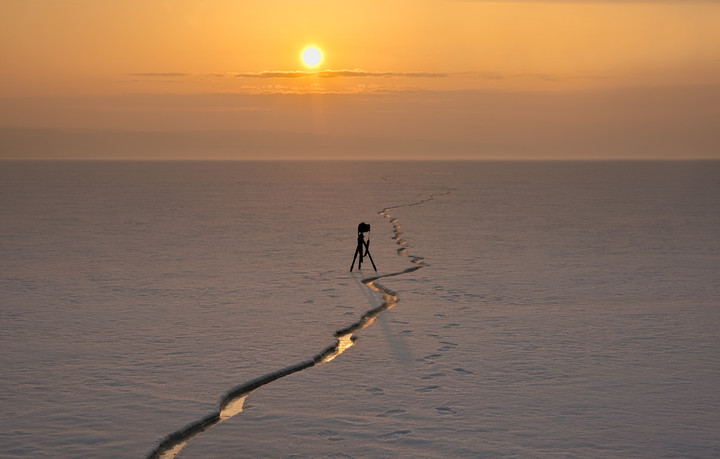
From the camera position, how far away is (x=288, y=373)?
666 cm

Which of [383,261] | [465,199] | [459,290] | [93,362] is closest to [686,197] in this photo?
[465,199]

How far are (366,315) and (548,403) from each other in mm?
3543

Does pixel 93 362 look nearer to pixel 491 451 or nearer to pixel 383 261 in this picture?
pixel 491 451

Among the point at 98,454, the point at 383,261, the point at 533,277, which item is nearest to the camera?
the point at 98,454

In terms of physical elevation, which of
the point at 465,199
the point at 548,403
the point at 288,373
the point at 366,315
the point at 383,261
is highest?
the point at 465,199

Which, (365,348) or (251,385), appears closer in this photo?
(251,385)

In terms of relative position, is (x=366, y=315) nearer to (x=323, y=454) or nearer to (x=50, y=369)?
(x=50, y=369)

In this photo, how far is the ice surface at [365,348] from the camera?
16.7ft

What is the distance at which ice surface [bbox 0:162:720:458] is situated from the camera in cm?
509

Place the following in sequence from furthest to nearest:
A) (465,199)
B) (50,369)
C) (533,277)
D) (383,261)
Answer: (465,199), (383,261), (533,277), (50,369)

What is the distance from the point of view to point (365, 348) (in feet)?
24.2

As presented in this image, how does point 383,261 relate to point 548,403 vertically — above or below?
above

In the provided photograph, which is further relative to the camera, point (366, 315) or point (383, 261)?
point (383, 261)

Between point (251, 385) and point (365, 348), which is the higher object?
point (365, 348)
